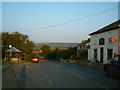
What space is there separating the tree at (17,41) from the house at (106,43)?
2417cm

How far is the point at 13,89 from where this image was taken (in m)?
8.60

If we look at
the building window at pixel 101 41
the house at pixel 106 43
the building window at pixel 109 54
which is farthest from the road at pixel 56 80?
the building window at pixel 101 41

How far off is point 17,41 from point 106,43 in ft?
100

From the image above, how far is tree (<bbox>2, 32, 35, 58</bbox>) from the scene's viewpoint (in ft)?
164

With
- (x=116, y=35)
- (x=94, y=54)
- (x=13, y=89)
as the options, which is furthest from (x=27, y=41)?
(x=13, y=89)

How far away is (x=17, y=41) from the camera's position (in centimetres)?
5278

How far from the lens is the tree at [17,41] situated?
49969 millimetres

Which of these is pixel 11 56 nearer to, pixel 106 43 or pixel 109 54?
pixel 106 43

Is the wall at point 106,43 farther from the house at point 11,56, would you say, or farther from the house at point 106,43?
the house at point 11,56

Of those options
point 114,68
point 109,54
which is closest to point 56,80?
point 114,68

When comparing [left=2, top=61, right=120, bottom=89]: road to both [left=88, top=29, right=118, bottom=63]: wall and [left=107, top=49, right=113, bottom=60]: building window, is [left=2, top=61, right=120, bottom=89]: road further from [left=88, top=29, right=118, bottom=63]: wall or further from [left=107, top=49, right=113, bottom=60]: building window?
[left=107, top=49, right=113, bottom=60]: building window

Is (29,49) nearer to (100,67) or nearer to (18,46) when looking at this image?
(18,46)

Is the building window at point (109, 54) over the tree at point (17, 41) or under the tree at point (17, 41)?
under

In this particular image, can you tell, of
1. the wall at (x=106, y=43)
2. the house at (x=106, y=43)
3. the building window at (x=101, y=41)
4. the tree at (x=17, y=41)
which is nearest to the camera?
the house at (x=106, y=43)
